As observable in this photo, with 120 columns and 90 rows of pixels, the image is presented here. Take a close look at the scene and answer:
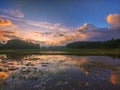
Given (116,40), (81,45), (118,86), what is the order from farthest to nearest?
1. (81,45)
2. (116,40)
3. (118,86)

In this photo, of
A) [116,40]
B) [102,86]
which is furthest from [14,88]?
[116,40]

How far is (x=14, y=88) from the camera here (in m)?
8.30

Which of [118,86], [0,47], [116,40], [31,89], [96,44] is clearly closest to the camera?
[31,89]

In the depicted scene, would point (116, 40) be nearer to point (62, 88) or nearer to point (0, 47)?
point (0, 47)

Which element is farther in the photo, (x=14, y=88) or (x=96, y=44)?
(x=96, y=44)

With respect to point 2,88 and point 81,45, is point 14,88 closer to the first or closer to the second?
point 2,88

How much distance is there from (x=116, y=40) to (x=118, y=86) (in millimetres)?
67504

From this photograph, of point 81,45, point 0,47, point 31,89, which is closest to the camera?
point 31,89

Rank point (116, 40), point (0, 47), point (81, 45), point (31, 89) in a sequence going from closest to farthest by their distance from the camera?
point (31, 89) < point (116, 40) < point (0, 47) < point (81, 45)

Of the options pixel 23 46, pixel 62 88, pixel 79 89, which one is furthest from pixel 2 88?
pixel 23 46

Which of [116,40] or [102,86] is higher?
[116,40]

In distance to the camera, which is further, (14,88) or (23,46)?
(23,46)

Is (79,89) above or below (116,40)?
below

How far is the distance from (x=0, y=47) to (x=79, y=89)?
246ft
